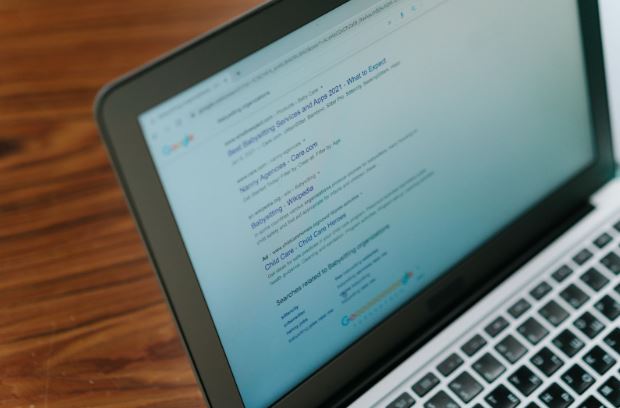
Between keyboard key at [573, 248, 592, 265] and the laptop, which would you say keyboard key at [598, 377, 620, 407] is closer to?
the laptop

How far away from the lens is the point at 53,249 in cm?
84

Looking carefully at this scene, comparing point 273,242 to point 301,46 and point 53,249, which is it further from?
point 53,249

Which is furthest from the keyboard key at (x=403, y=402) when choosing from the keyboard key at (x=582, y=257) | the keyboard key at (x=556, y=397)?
the keyboard key at (x=582, y=257)

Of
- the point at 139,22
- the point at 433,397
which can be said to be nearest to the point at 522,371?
the point at 433,397

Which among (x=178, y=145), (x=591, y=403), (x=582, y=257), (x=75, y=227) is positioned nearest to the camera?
(x=178, y=145)

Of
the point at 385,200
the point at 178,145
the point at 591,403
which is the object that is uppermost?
the point at 178,145

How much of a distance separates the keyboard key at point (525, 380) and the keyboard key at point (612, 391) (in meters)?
0.05

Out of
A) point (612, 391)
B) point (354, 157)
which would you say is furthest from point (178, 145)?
point (612, 391)

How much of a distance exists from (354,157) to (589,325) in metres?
0.25

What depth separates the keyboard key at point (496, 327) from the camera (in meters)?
0.72

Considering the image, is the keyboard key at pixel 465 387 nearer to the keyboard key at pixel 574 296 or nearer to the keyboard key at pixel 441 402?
the keyboard key at pixel 441 402

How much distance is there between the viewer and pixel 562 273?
0.75 meters

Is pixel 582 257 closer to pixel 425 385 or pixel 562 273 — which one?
pixel 562 273

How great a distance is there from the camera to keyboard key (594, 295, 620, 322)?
71 centimetres
